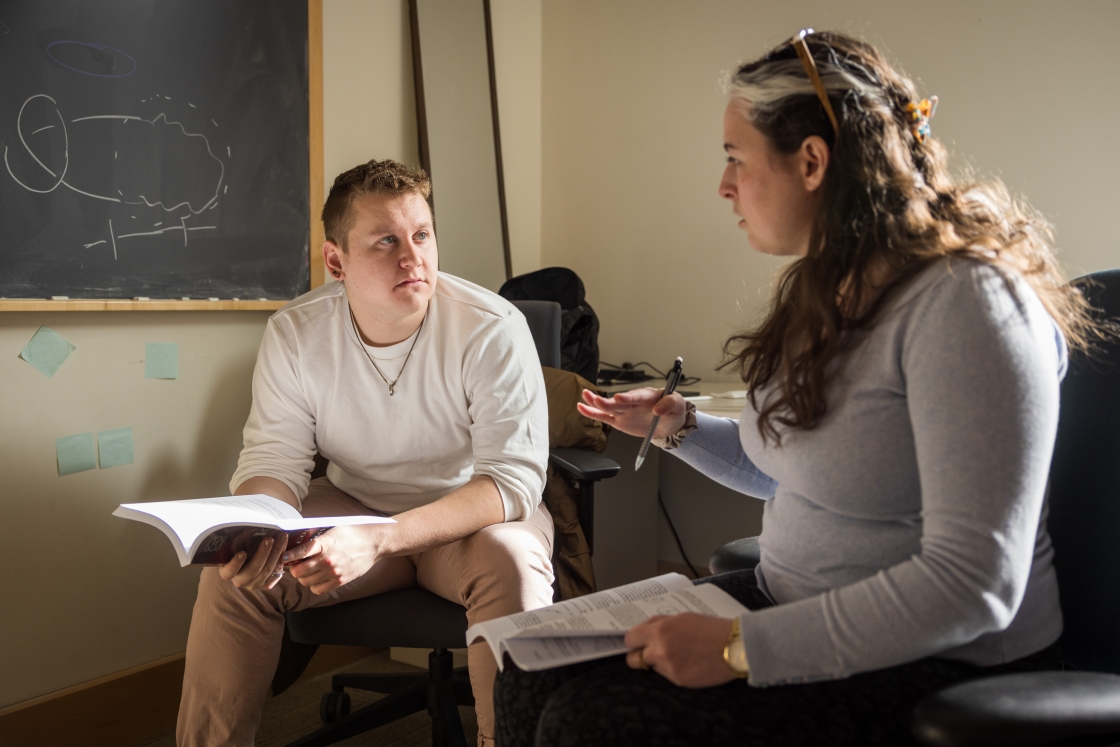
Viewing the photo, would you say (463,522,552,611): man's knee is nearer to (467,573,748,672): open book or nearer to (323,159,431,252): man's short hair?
(467,573,748,672): open book

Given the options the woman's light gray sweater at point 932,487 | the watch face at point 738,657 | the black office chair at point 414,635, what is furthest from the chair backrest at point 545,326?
the watch face at point 738,657

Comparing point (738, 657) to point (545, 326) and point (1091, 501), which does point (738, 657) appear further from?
point (545, 326)

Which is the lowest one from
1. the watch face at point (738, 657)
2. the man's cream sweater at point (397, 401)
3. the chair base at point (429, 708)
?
the chair base at point (429, 708)

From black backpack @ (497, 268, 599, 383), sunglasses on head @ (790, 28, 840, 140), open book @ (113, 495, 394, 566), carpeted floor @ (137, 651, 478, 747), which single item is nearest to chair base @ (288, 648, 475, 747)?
carpeted floor @ (137, 651, 478, 747)

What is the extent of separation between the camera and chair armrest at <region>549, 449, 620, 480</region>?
1.63 metres

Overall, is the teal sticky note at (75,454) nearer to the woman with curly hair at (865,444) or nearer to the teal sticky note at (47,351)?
the teal sticky note at (47,351)

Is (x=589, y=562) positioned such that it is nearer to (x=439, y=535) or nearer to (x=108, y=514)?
(x=439, y=535)

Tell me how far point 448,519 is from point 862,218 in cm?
84

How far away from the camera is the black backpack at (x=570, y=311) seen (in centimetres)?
241

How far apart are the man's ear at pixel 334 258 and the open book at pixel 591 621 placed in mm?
915

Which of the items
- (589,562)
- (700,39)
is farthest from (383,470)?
(700,39)

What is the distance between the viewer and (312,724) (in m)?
1.93

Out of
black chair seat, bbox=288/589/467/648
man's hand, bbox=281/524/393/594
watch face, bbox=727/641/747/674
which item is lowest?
black chair seat, bbox=288/589/467/648

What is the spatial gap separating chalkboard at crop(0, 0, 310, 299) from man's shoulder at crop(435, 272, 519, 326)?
0.56m
